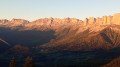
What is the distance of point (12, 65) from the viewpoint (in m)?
105

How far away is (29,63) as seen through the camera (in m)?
104

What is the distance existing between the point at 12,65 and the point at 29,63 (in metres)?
9.79
